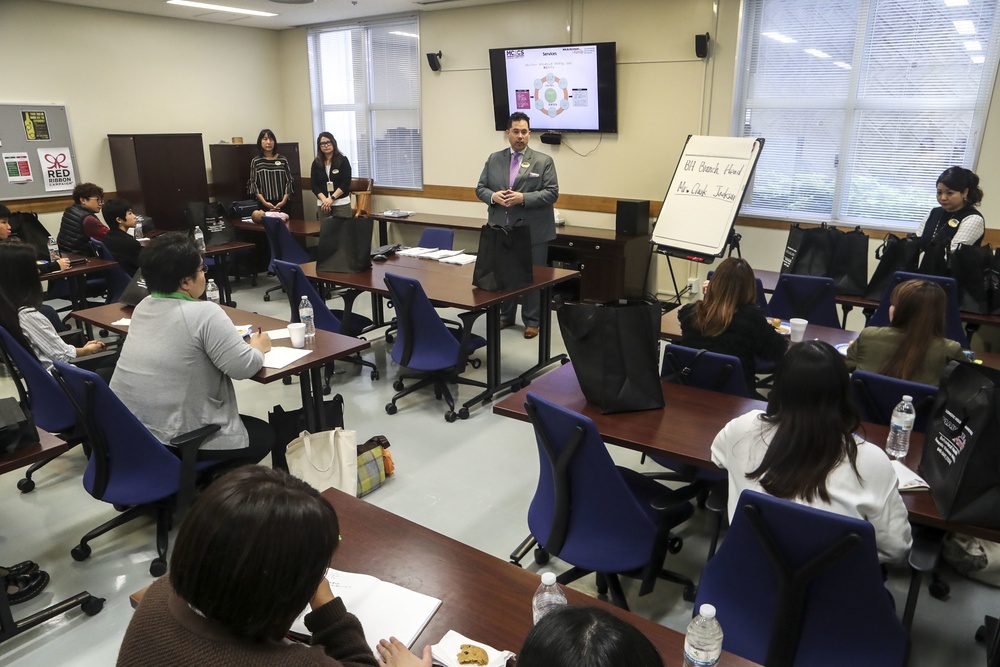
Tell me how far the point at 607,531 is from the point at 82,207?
5221mm

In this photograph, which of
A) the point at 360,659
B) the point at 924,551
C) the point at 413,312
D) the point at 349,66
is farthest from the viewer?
the point at 349,66

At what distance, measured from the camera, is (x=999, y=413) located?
63.3 inches

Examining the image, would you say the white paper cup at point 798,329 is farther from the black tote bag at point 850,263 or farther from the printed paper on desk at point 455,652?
the printed paper on desk at point 455,652

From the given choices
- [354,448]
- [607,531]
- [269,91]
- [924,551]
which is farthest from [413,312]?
[269,91]

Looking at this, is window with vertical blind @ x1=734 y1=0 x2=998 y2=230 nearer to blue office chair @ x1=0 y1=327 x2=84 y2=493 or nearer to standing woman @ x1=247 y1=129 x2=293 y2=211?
standing woman @ x1=247 y1=129 x2=293 y2=211

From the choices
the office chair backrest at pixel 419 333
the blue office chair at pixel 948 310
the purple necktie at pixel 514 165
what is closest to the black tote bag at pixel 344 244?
the office chair backrest at pixel 419 333

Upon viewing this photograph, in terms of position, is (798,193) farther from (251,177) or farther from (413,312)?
(251,177)

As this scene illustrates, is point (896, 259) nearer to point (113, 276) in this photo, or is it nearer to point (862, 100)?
point (862, 100)

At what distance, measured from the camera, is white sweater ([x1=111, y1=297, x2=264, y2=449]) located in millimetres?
2488

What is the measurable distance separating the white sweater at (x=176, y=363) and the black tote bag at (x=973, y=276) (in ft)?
12.5

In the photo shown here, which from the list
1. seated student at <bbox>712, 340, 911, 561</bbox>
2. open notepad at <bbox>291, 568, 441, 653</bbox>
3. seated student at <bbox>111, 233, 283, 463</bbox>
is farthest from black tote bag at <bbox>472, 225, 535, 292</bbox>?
open notepad at <bbox>291, 568, 441, 653</bbox>

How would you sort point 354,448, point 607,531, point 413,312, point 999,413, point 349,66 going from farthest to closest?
point 349,66, point 413,312, point 354,448, point 607,531, point 999,413

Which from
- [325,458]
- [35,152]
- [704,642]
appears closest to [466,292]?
[325,458]

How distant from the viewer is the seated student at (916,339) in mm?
2520
